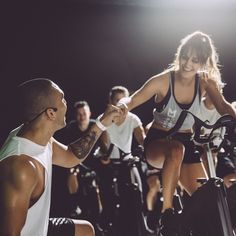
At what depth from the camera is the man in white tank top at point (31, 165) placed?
79.0 inches

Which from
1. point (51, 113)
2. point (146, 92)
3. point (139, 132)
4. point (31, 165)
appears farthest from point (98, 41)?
point (31, 165)

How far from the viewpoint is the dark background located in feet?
26.0

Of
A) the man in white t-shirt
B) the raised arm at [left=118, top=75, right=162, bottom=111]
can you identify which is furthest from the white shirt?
the raised arm at [left=118, top=75, right=162, bottom=111]

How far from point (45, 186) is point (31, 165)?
0.67 ft

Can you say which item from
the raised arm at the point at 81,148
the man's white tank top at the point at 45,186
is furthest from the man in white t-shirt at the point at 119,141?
the man's white tank top at the point at 45,186

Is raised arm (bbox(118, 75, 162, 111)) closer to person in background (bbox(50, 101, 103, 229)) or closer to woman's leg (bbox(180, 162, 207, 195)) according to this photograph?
woman's leg (bbox(180, 162, 207, 195))

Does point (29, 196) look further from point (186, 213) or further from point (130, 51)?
point (130, 51)

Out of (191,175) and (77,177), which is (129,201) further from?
(77,177)

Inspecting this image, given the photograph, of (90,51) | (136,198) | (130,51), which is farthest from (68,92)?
(136,198)

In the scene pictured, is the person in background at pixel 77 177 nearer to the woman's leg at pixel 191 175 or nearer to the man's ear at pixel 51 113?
the woman's leg at pixel 191 175

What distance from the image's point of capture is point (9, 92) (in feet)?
25.7

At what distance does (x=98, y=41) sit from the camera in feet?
27.4

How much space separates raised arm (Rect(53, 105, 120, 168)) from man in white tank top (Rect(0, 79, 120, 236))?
79 mm

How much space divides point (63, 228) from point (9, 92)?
576cm
